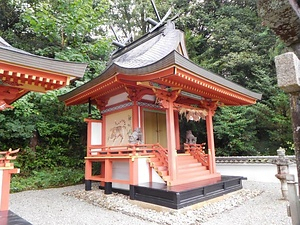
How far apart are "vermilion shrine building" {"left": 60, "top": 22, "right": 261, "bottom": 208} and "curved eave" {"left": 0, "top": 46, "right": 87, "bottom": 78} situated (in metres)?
1.68

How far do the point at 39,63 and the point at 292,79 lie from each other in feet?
9.91

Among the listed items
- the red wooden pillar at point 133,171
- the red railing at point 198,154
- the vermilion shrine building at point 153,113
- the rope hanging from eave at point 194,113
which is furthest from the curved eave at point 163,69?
the red railing at point 198,154

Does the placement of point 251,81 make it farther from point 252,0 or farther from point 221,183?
point 221,183

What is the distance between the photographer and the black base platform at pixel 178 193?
4.37 m

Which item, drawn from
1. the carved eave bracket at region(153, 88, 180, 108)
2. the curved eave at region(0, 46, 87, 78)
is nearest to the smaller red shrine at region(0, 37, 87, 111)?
the curved eave at region(0, 46, 87, 78)

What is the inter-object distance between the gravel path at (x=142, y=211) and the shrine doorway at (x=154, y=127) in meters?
2.08

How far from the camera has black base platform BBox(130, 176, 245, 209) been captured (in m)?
4.37

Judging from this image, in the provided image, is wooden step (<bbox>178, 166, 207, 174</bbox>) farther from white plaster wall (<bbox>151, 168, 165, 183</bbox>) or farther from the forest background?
the forest background

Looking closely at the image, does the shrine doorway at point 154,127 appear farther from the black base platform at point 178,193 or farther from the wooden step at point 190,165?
the black base platform at point 178,193

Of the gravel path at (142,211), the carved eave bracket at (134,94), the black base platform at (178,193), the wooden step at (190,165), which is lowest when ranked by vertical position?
the gravel path at (142,211)

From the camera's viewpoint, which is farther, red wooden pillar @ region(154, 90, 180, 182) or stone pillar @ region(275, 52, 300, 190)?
red wooden pillar @ region(154, 90, 180, 182)

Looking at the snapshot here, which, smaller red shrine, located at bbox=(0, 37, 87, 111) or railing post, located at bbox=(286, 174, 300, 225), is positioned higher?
smaller red shrine, located at bbox=(0, 37, 87, 111)

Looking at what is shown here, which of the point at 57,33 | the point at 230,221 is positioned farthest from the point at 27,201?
the point at 57,33

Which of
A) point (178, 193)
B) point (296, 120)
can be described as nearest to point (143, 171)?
point (178, 193)
